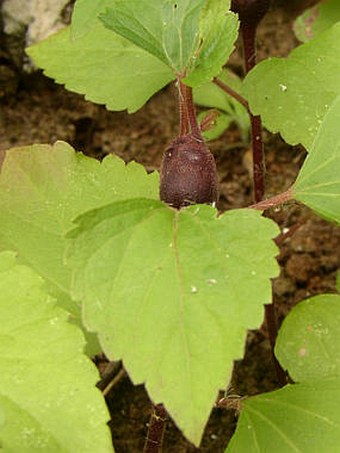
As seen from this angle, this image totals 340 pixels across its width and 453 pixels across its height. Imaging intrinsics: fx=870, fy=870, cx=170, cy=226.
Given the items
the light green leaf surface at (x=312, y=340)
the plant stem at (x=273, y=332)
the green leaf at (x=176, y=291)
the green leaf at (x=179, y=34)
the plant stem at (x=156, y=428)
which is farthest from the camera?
the plant stem at (x=273, y=332)

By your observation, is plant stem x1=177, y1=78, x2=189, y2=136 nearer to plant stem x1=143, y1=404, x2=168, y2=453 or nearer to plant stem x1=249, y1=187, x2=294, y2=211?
plant stem x1=249, y1=187, x2=294, y2=211

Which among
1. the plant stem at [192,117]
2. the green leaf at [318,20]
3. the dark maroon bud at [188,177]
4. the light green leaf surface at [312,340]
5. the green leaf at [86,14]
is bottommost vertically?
the light green leaf surface at [312,340]

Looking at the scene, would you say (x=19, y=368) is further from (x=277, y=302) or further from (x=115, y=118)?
(x=115, y=118)

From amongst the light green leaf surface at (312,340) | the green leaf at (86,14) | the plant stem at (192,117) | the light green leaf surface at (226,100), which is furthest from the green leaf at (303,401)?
the light green leaf surface at (226,100)

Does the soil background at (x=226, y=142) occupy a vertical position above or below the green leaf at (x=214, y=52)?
below

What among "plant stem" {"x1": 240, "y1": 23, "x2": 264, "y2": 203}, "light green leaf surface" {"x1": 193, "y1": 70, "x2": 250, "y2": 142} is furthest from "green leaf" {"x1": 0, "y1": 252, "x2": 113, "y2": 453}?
"light green leaf surface" {"x1": 193, "y1": 70, "x2": 250, "y2": 142}

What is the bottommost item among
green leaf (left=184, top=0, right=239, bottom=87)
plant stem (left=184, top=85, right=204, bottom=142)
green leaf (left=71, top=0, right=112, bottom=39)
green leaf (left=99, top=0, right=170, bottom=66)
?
plant stem (left=184, top=85, right=204, bottom=142)

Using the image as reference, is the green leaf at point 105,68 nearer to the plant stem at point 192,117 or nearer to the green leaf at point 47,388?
the plant stem at point 192,117

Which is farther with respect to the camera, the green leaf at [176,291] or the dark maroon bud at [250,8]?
the dark maroon bud at [250,8]
